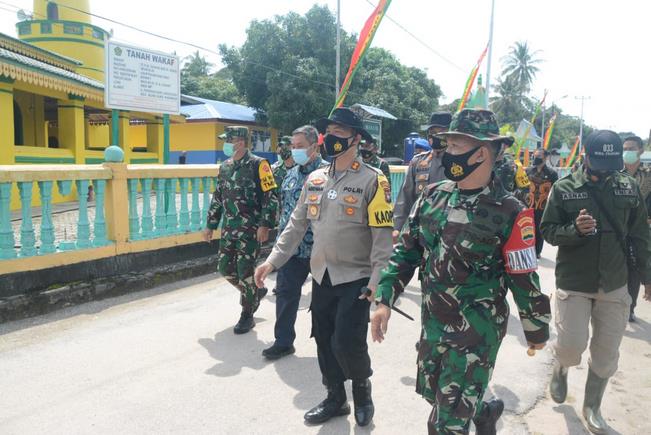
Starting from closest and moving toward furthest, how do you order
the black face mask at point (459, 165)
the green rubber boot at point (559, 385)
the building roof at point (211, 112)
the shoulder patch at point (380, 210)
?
1. the black face mask at point (459, 165)
2. the shoulder patch at point (380, 210)
3. the green rubber boot at point (559, 385)
4. the building roof at point (211, 112)

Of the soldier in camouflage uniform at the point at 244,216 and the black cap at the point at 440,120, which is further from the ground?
the black cap at the point at 440,120

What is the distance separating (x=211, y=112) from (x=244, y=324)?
2224cm

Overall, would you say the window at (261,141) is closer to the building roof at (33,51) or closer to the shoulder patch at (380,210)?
the building roof at (33,51)

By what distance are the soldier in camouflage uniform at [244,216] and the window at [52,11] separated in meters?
20.7

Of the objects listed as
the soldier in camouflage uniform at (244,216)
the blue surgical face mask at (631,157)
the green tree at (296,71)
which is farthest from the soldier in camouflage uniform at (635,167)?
the green tree at (296,71)

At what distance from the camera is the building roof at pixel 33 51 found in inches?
540

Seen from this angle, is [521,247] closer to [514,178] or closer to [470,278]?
[470,278]

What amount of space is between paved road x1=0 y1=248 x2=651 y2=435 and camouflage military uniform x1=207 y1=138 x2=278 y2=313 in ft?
1.58

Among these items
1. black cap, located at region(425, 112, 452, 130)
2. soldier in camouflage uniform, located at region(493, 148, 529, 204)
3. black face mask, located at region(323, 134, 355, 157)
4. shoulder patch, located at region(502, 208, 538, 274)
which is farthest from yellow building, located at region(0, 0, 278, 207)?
shoulder patch, located at region(502, 208, 538, 274)

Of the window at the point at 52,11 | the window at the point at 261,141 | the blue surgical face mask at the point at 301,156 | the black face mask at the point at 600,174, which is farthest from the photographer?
the window at the point at 261,141

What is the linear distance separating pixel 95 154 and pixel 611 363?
15131 mm

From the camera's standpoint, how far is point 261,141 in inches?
1104

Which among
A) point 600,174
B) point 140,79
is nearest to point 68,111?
point 140,79

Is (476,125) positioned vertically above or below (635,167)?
above
